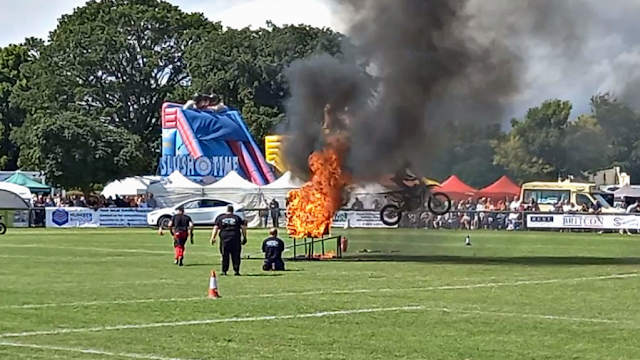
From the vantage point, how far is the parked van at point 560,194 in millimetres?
70125

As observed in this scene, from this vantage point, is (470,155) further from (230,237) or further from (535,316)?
(535,316)

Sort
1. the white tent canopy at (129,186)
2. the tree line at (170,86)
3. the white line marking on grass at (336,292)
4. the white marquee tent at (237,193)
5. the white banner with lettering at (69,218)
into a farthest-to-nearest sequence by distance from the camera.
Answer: the tree line at (170,86) < the white tent canopy at (129,186) < the white marquee tent at (237,193) < the white banner with lettering at (69,218) < the white line marking on grass at (336,292)

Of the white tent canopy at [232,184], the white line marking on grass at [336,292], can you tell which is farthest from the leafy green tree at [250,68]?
the white line marking on grass at [336,292]

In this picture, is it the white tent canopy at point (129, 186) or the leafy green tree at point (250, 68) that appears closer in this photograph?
the white tent canopy at point (129, 186)

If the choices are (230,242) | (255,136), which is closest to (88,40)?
(255,136)

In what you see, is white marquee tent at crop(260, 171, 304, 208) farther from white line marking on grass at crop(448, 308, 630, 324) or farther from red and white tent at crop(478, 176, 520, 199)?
white line marking on grass at crop(448, 308, 630, 324)

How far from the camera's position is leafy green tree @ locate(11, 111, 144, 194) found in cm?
7612

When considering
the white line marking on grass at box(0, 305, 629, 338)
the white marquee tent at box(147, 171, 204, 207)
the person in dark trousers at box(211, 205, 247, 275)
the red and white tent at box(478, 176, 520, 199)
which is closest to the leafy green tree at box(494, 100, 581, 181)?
the red and white tent at box(478, 176, 520, 199)

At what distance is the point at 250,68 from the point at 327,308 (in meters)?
75.6

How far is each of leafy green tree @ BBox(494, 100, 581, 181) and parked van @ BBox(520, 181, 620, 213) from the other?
66.3 ft

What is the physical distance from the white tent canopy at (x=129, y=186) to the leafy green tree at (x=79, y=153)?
1586mm

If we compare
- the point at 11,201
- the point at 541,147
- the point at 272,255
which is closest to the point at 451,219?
the point at 11,201

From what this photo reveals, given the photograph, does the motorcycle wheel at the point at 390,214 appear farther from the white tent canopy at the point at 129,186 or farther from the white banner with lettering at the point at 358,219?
the white tent canopy at the point at 129,186

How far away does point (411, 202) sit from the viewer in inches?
1527
